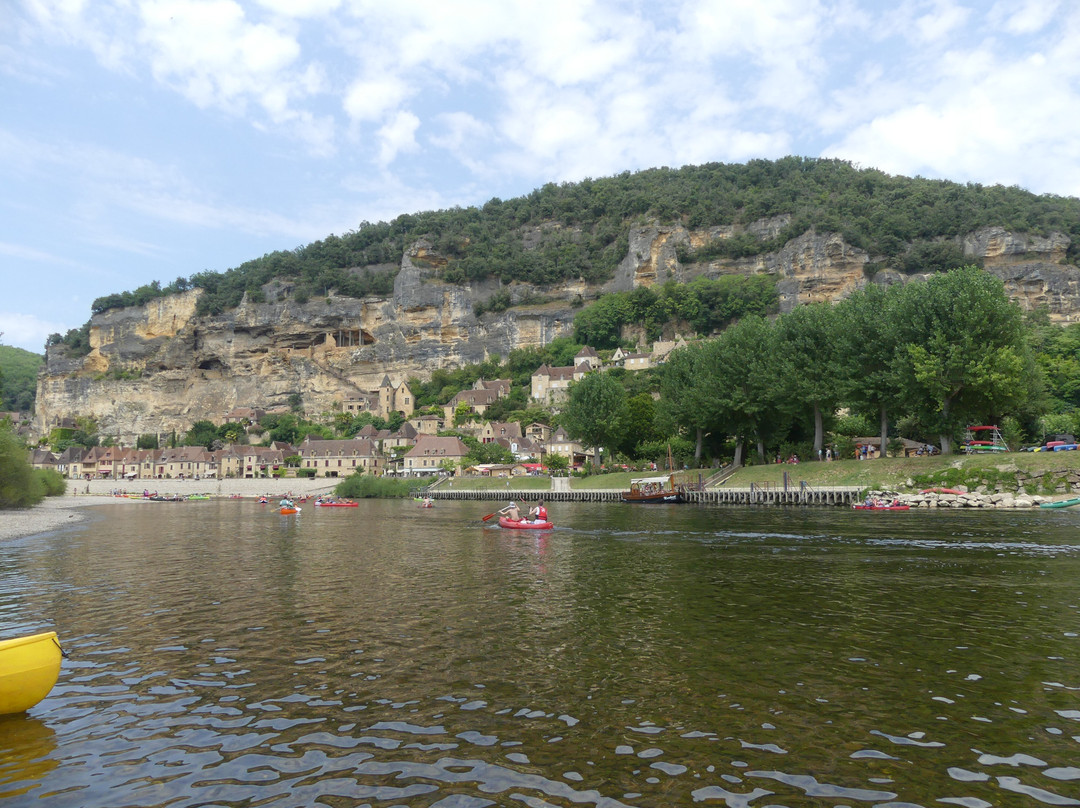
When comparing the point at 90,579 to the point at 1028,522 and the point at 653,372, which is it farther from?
the point at 653,372

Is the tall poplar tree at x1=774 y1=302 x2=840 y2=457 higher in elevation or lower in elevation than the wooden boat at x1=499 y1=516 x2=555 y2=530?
higher

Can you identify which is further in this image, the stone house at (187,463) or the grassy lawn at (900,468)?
the stone house at (187,463)

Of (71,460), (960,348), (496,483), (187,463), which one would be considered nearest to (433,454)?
(496,483)

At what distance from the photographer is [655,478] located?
66375mm

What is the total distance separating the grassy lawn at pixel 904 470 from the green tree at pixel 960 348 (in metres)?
3.61

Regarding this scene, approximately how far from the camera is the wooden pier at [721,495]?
160 ft

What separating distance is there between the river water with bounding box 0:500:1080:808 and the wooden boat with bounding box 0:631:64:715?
10.8 inches

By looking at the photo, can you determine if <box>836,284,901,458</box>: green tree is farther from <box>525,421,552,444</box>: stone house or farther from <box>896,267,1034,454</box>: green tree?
<box>525,421,552,444</box>: stone house

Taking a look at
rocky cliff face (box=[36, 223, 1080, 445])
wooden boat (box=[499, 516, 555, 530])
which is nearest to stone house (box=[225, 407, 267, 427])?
rocky cliff face (box=[36, 223, 1080, 445])

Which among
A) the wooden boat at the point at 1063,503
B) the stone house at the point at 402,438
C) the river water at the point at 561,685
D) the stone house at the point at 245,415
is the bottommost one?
the wooden boat at the point at 1063,503

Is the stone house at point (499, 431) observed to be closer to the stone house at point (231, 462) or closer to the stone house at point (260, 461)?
the stone house at point (260, 461)

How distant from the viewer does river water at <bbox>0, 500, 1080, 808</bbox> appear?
271 inches

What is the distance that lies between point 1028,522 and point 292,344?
139148 millimetres

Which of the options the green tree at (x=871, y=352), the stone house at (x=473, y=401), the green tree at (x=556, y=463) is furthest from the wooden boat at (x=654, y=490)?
the stone house at (x=473, y=401)
